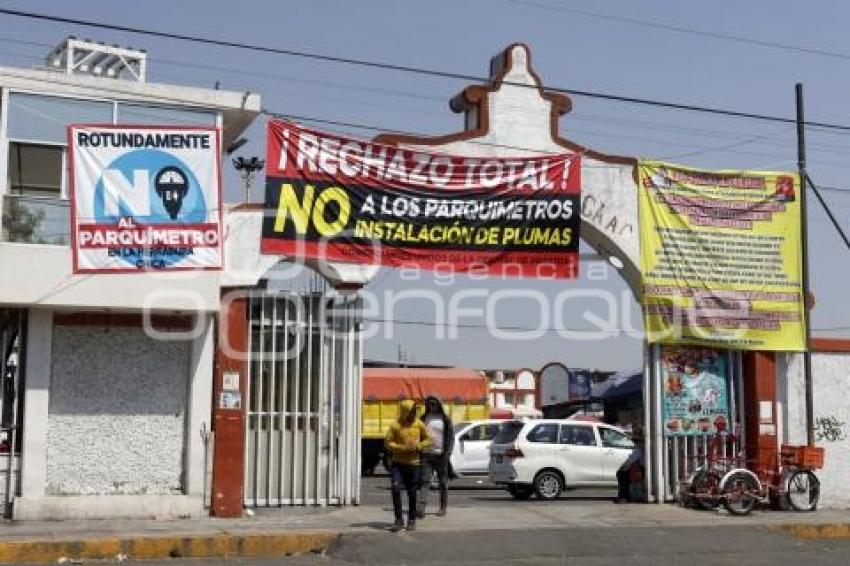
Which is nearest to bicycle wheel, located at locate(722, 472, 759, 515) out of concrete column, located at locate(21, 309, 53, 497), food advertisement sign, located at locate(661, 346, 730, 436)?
food advertisement sign, located at locate(661, 346, 730, 436)

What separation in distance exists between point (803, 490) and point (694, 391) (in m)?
2.32

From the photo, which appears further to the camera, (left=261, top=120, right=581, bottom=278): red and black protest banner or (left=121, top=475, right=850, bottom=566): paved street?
(left=261, top=120, right=581, bottom=278): red and black protest banner

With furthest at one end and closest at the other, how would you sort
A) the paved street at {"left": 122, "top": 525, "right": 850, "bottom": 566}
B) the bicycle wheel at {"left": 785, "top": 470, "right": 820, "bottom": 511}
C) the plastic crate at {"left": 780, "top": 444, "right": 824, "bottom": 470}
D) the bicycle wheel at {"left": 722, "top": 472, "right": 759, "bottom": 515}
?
1. the bicycle wheel at {"left": 785, "top": 470, "right": 820, "bottom": 511}
2. the plastic crate at {"left": 780, "top": 444, "right": 824, "bottom": 470}
3. the bicycle wheel at {"left": 722, "top": 472, "right": 759, "bottom": 515}
4. the paved street at {"left": 122, "top": 525, "right": 850, "bottom": 566}

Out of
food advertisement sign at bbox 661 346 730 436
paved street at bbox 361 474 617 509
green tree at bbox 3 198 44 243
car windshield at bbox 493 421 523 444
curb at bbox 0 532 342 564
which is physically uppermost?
green tree at bbox 3 198 44 243

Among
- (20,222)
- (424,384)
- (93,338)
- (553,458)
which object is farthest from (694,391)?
(424,384)

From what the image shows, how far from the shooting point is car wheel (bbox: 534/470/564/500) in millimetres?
22484

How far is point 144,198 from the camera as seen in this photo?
615 inches

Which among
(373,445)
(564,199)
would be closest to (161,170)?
(564,199)

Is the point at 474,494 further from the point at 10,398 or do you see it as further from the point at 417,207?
the point at 10,398

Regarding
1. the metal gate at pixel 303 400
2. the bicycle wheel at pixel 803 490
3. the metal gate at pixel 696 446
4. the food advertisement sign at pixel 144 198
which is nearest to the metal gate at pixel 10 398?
the food advertisement sign at pixel 144 198

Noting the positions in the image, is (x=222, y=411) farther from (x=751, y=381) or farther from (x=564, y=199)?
(x=751, y=381)

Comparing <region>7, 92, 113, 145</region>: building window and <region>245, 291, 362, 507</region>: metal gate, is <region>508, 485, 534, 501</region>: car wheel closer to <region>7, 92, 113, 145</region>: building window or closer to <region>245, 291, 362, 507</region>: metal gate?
<region>245, 291, 362, 507</region>: metal gate

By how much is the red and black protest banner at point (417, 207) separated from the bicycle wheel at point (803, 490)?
16.0 feet

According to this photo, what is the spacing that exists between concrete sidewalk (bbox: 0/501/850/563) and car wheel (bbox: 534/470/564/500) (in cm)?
317
